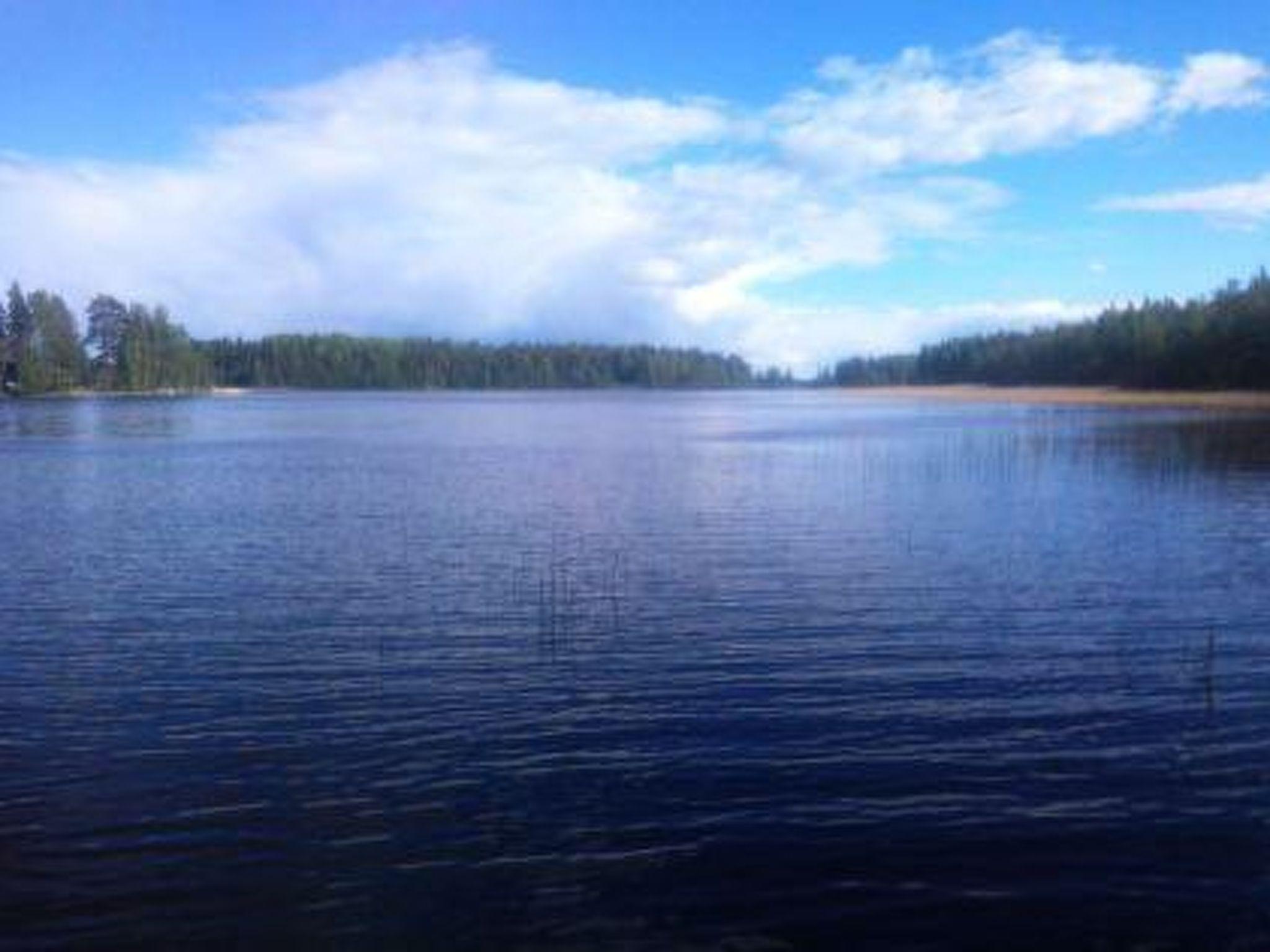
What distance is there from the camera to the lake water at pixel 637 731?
39.5 ft

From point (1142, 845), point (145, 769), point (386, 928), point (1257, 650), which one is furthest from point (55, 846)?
point (1257, 650)

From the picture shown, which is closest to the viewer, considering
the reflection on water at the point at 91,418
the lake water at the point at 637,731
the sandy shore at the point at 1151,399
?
the lake water at the point at 637,731

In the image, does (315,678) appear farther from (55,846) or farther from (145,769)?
(55,846)

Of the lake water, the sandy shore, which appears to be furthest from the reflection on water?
the sandy shore

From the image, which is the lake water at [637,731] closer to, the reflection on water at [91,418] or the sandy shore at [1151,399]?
the reflection on water at [91,418]

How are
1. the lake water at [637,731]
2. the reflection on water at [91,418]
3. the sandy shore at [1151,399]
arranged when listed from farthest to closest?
the sandy shore at [1151,399] < the reflection on water at [91,418] < the lake water at [637,731]

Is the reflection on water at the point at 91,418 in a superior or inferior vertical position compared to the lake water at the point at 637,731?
superior

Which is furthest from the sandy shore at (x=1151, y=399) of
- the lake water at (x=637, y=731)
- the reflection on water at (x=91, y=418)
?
the lake water at (x=637, y=731)

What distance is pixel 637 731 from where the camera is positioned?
1731cm

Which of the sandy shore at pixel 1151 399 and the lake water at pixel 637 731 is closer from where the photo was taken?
the lake water at pixel 637 731

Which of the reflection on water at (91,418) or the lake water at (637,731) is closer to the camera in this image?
the lake water at (637,731)

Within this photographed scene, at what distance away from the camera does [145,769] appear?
15.8 metres

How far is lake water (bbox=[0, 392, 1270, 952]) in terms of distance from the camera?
12.1 m

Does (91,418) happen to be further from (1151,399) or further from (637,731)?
(1151,399)
